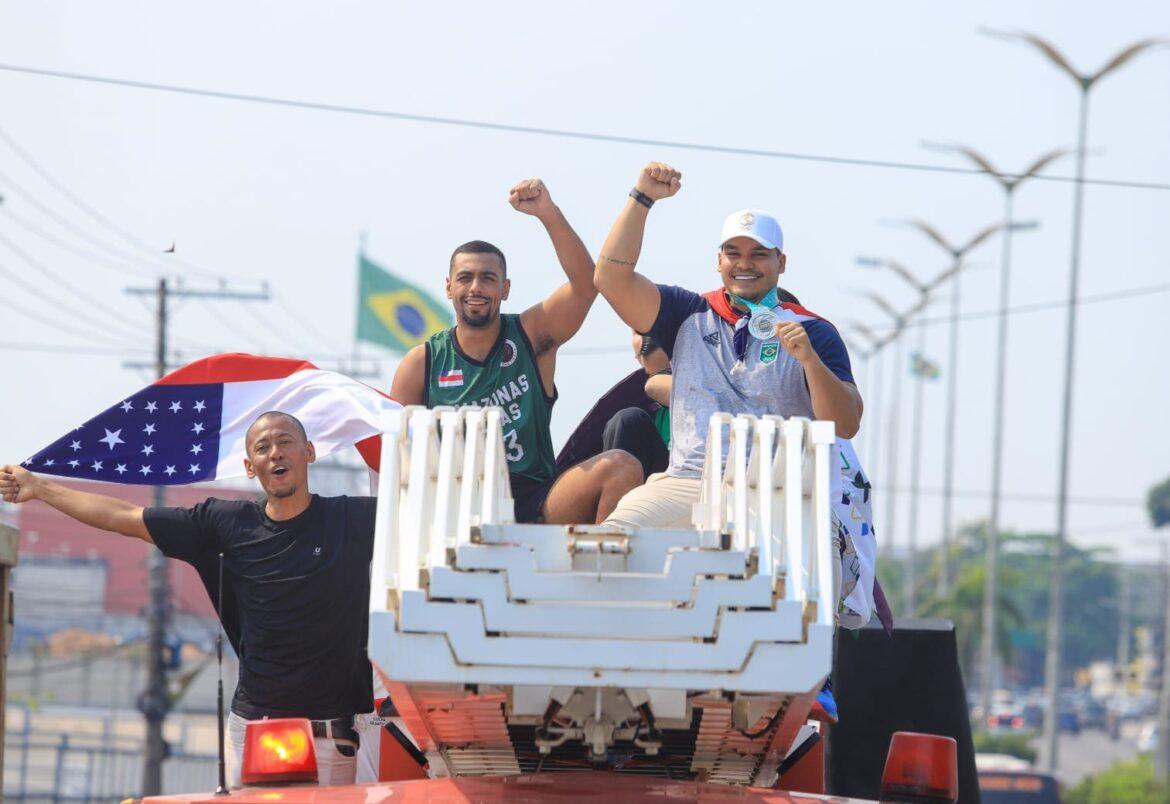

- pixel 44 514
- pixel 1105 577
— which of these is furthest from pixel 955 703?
pixel 1105 577

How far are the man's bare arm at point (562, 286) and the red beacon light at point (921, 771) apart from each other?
2792 mm

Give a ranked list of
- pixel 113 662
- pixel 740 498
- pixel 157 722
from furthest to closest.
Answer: pixel 113 662
pixel 157 722
pixel 740 498

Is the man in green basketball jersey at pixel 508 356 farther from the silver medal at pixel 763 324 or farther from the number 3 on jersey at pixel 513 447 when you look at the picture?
the silver medal at pixel 763 324

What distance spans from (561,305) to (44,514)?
8793 cm

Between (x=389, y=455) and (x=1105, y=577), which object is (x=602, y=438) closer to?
(x=389, y=455)

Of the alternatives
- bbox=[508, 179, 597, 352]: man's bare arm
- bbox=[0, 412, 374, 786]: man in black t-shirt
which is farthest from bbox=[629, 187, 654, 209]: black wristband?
bbox=[0, 412, 374, 786]: man in black t-shirt

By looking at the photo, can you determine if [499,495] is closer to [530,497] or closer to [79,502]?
[530,497]

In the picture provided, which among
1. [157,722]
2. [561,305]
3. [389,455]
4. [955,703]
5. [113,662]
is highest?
[561,305]

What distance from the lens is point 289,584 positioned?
22.1 ft

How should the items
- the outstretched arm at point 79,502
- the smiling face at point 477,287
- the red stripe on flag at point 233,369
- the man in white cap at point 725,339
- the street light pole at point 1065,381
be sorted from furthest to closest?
the street light pole at point 1065,381 → the red stripe on flag at point 233,369 → the smiling face at point 477,287 → the outstretched arm at point 79,502 → the man in white cap at point 725,339

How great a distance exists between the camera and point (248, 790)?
539 cm

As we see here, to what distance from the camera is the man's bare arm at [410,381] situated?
7746mm

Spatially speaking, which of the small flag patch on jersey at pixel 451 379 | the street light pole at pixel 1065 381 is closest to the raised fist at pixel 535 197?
the small flag patch on jersey at pixel 451 379

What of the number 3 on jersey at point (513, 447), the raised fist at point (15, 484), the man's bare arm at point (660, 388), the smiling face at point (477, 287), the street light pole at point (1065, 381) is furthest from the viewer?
the street light pole at point (1065, 381)
